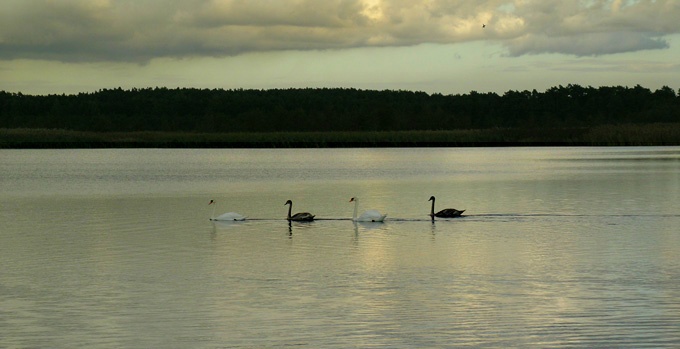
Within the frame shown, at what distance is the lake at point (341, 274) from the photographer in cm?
1110

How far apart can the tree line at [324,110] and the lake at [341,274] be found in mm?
86314

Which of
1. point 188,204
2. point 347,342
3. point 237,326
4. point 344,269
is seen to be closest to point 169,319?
point 237,326

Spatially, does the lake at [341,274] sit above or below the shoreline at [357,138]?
below

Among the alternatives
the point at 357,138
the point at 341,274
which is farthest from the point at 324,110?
the point at 341,274

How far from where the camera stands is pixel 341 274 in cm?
1527

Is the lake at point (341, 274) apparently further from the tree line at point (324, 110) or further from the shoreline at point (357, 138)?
the tree line at point (324, 110)

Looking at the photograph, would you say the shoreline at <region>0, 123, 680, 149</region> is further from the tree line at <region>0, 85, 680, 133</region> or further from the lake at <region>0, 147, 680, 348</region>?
the lake at <region>0, 147, 680, 348</region>

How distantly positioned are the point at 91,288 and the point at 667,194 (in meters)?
23.9

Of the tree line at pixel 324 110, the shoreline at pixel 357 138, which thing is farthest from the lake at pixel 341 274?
the tree line at pixel 324 110

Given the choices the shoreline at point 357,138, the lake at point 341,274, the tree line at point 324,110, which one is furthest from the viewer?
the tree line at point 324,110

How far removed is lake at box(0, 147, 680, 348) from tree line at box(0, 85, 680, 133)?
86314mm

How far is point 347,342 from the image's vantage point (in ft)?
34.8

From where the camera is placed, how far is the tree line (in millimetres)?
118375

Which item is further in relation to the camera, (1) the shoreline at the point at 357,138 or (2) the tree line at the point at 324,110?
(2) the tree line at the point at 324,110
